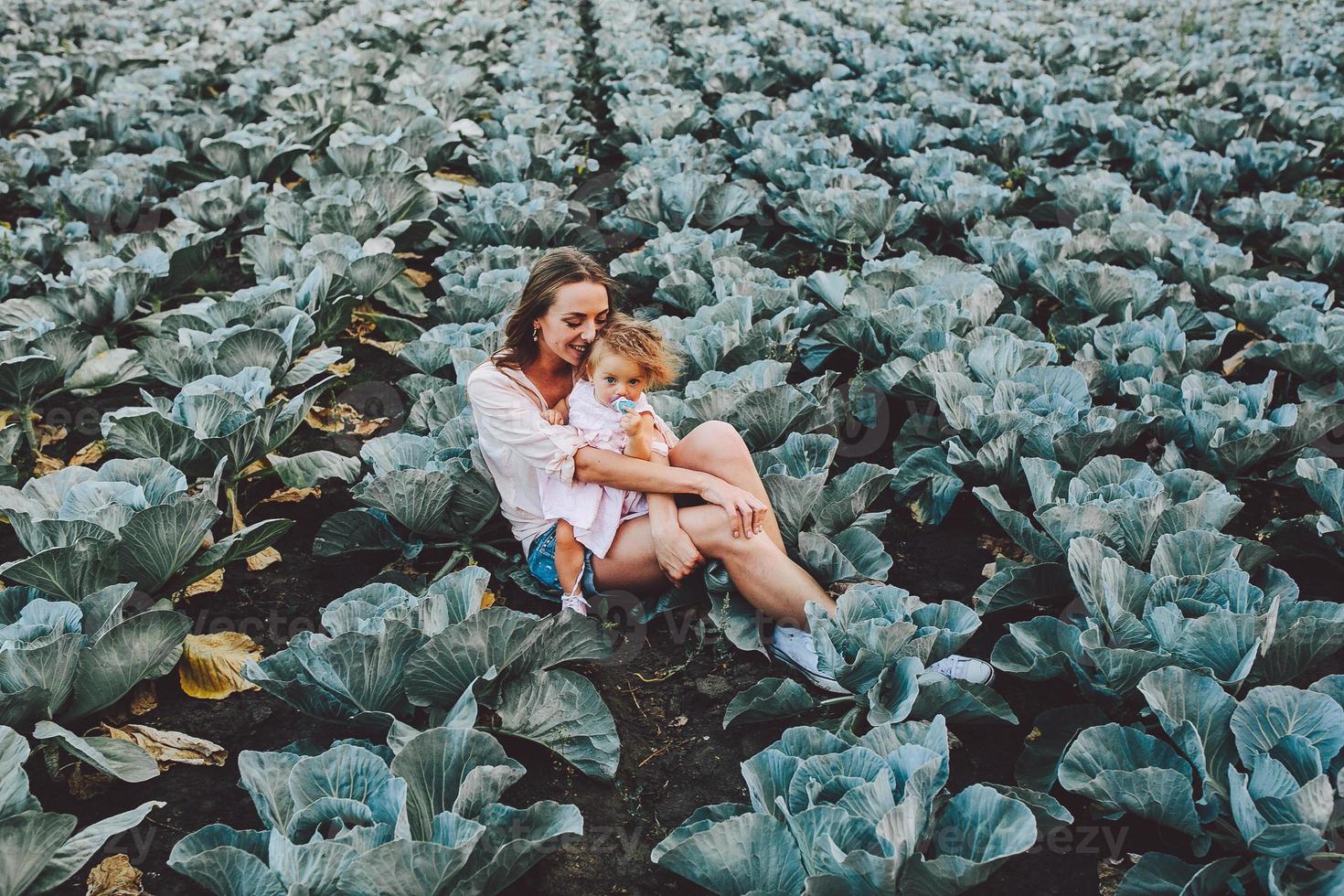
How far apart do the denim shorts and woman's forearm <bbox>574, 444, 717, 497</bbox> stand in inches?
8.6

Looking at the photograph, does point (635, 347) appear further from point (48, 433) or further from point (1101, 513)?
point (48, 433)

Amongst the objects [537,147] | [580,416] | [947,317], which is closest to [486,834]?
[580,416]

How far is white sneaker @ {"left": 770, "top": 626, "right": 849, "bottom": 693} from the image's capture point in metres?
2.43

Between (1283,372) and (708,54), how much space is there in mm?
5727

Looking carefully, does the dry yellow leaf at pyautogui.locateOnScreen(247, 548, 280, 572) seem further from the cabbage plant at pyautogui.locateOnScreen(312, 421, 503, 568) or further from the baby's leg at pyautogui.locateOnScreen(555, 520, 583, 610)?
the baby's leg at pyautogui.locateOnScreen(555, 520, 583, 610)

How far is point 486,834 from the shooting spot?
1858 mm

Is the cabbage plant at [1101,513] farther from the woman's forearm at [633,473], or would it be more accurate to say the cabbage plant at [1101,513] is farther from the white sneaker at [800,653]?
the woman's forearm at [633,473]

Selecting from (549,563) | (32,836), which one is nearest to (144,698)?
(32,836)

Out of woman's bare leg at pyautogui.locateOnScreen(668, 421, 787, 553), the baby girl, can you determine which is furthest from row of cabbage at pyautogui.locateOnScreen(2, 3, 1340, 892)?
the baby girl

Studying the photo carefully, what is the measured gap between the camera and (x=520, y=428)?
8.72ft

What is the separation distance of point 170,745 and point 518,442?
1048 millimetres

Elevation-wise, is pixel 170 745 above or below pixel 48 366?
below

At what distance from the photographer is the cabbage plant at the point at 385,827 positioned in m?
1.71

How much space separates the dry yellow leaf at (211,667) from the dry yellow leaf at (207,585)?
30cm
